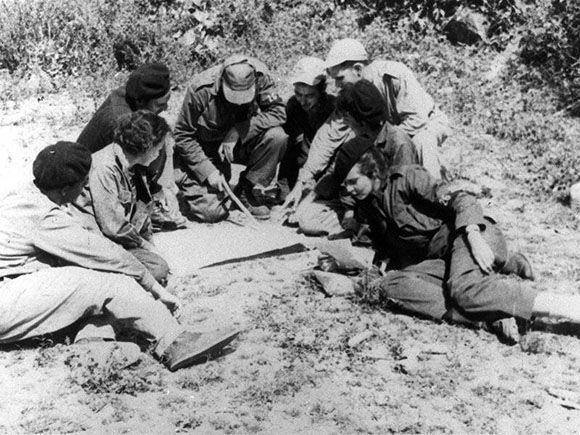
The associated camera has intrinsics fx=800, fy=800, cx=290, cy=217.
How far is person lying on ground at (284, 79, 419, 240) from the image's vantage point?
18.3 feet

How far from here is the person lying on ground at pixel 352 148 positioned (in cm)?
557

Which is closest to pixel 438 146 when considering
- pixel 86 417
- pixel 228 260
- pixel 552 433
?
pixel 228 260

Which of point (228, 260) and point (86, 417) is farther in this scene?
point (228, 260)

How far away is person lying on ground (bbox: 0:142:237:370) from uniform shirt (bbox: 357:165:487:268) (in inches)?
57.8

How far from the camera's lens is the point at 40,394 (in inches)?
157

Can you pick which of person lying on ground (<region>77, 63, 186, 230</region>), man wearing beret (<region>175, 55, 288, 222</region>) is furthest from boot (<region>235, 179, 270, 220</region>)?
person lying on ground (<region>77, 63, 186, 230</region>)

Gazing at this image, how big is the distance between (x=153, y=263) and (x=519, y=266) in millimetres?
2341

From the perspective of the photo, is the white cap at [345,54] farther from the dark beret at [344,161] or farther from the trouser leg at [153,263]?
the trouser leg at [153,263]

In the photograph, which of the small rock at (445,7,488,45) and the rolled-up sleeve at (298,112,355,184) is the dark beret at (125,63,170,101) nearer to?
the rolled-up sleeve at (298,112,355,184)

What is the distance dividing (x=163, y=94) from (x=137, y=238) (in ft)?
4.08

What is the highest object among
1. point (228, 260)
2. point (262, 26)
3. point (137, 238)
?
point (262, 26)

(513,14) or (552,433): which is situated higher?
(513,14)

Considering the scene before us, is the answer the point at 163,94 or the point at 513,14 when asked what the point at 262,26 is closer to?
the point at 513,14

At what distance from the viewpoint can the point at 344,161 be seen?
242 inches
